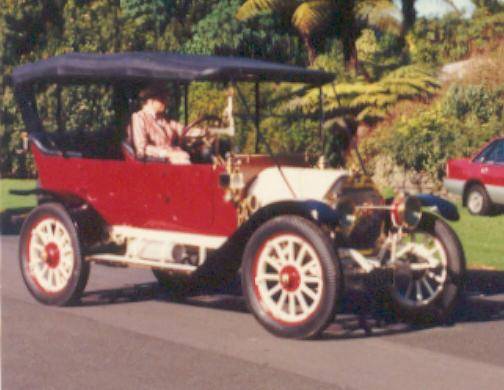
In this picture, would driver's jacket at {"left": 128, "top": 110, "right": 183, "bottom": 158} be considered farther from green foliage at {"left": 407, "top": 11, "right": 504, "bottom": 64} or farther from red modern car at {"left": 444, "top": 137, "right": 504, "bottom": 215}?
green foliage at {"left": 407, "top": 11, "right": 504, "bottom": 64}

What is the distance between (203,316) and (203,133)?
60.2 inches

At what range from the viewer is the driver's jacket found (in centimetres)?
900

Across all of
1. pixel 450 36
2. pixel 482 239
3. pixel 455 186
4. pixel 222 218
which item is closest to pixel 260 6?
pixel 450 36

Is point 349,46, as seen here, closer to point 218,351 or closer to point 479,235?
point 479,235

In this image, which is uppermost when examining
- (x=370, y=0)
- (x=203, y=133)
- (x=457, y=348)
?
(x=370, y=0)

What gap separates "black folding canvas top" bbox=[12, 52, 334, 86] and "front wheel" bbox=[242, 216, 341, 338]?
4.42 feet

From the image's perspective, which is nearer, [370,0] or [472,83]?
[472,83]

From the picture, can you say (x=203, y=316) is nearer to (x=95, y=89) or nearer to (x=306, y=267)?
(x=306, y=267)

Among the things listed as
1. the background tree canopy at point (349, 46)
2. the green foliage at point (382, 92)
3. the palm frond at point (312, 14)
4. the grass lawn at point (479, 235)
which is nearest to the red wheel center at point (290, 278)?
the grass lawn at point (479, 235)

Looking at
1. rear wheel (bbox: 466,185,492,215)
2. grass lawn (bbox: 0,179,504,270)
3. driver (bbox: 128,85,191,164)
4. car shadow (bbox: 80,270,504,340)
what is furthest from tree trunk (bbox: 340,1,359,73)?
driver (bbox: 128,85,191,164)

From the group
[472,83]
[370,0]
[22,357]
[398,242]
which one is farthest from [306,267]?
[370,0]

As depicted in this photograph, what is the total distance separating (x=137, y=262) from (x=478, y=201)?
1098 centimetres

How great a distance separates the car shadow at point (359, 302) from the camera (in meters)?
8.09

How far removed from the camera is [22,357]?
7008 mm
